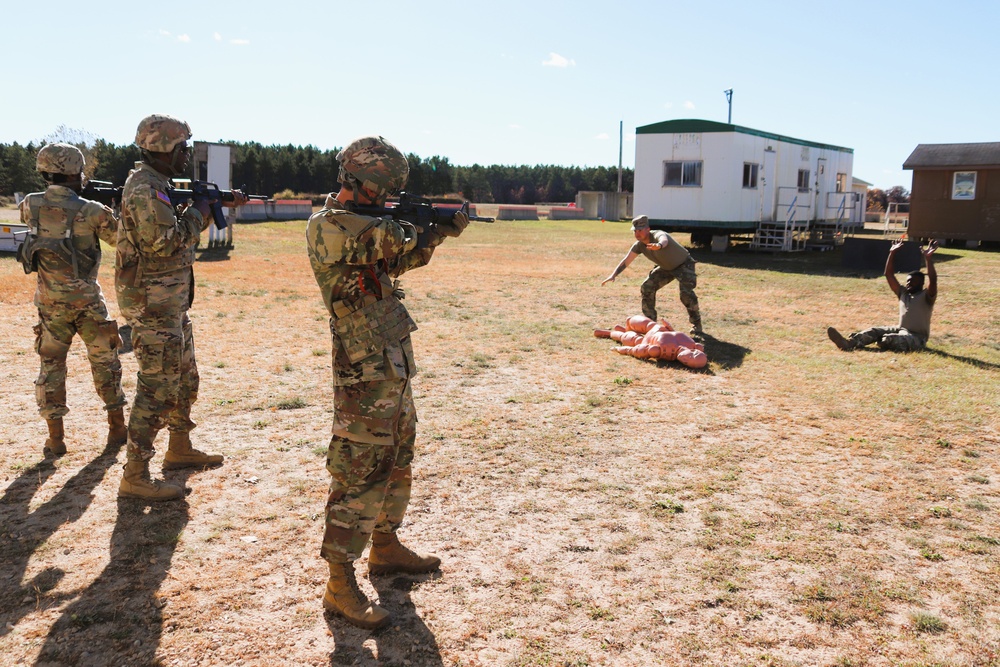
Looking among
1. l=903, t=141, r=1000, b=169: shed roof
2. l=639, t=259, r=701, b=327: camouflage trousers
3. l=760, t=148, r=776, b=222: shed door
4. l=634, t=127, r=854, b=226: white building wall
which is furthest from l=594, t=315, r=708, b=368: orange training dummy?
l=903, t=141, r=1000, b=169: shed roof

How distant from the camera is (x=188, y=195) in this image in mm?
4906

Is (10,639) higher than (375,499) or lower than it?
lower

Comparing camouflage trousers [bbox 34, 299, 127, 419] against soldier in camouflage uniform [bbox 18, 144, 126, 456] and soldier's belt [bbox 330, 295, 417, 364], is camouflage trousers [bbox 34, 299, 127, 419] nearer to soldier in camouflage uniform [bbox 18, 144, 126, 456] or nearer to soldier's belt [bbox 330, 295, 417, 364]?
soldier in camouflage uniform [bbox 18, 144, 126, 456]

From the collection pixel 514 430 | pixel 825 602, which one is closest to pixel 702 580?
pixel 825 602

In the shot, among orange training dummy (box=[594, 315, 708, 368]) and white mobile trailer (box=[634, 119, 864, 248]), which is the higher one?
white mobile trailer (box=[634, 119, 864, 248])

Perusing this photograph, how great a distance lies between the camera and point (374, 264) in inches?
Result: 136

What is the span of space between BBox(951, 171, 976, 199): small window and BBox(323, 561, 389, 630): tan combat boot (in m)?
28.3

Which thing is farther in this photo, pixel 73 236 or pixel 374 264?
pixel 73 236

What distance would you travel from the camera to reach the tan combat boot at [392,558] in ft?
12.7

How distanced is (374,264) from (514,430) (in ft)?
10.2

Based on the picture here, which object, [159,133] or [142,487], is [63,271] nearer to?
[159,133]

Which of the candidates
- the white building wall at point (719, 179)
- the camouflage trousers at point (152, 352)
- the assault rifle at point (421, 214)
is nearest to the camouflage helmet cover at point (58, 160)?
the camouflage trousers at point (152, 352)

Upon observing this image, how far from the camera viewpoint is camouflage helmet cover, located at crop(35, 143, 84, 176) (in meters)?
5.12

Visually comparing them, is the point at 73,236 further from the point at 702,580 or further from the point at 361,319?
the point at 702,580
